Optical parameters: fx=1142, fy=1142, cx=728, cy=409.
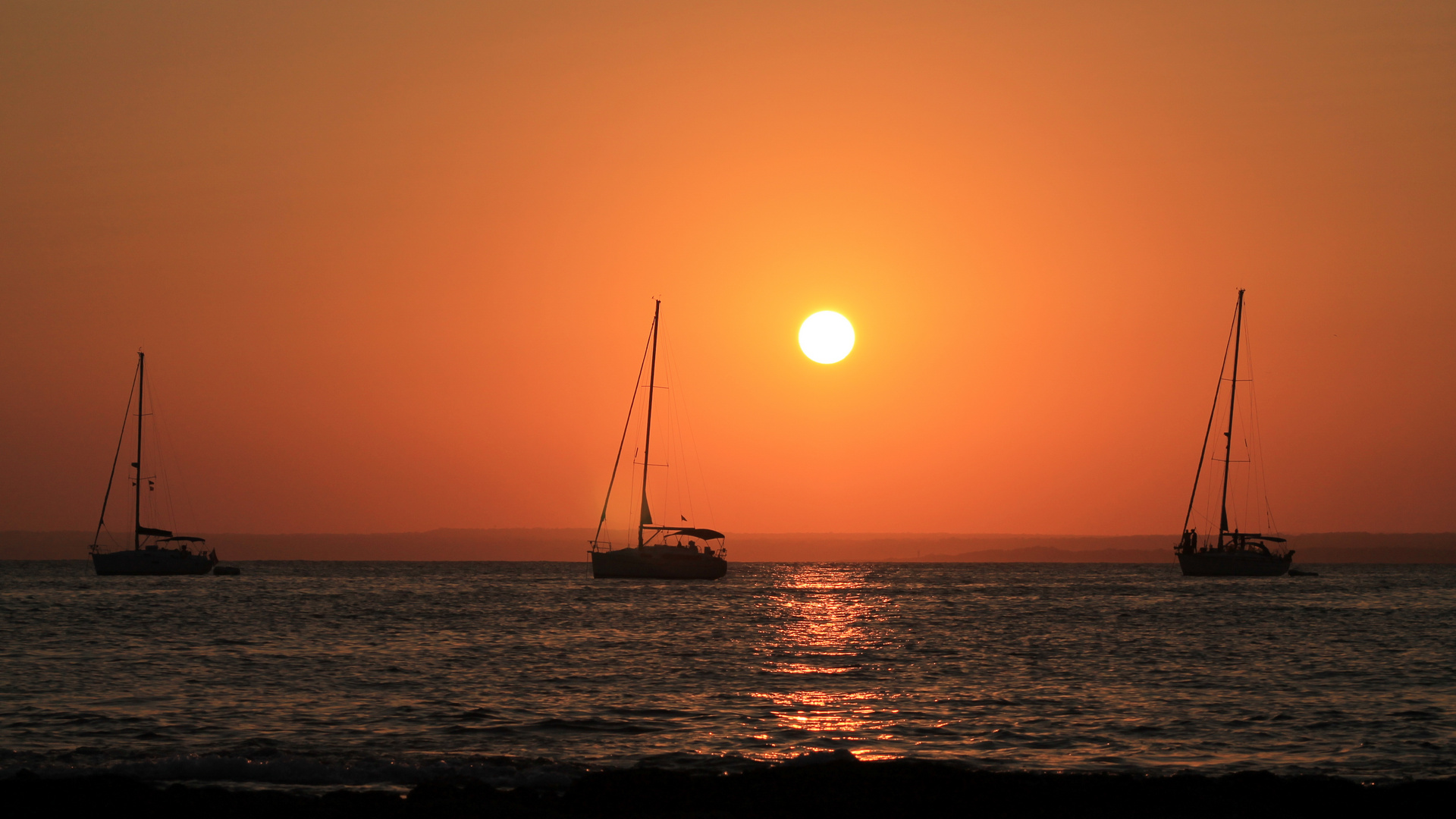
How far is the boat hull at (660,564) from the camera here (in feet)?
274

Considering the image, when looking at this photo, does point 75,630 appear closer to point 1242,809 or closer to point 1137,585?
point 1242,809

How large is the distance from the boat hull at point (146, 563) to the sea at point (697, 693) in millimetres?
37948

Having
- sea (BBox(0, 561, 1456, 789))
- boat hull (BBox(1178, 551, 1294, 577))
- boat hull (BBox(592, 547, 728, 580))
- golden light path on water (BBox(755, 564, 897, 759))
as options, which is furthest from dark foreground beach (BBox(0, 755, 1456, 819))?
boat hull (BBox(1178, 551, 1294, 577))

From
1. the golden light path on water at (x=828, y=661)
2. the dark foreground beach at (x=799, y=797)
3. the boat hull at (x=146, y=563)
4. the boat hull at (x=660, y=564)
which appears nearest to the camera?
the dark foreground beach at (x=799, y=797)

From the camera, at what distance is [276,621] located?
54.5m

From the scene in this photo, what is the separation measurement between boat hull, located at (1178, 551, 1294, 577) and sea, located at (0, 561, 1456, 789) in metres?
39.9

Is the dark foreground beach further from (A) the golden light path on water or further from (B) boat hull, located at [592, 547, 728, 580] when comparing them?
(B) boat hull, located at [592, 547, 728, 580]

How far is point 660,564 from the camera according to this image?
83.6 meters

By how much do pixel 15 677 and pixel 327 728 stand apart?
1300 centimetres

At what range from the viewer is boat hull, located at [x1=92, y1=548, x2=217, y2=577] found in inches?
3809

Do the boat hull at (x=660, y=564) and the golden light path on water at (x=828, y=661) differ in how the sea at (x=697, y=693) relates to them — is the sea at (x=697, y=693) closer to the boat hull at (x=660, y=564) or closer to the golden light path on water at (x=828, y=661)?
the golden light path on water at (x=828, y=661)

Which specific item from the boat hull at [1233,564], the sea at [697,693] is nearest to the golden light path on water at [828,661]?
the sea at [697,693]

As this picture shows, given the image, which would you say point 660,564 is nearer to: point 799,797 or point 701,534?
point 701,534

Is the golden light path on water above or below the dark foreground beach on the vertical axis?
below
